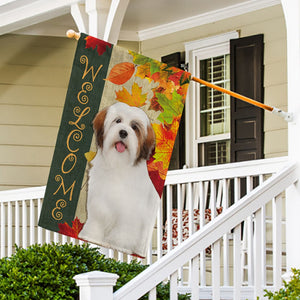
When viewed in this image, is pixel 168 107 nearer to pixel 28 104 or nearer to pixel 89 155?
pixel 89 155

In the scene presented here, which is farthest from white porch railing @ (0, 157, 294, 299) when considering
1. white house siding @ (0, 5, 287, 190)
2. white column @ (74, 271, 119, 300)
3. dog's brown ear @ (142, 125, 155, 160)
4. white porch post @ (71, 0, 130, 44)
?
white porch post @ (71, 0, 130, 44)

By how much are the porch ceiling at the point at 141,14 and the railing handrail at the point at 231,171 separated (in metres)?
2.01

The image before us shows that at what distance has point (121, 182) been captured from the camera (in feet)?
13.6

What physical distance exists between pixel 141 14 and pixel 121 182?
380cm

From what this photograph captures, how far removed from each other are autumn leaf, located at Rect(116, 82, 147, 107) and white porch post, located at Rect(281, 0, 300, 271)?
88 centimetres

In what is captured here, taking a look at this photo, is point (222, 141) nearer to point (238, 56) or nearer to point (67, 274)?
point (238, 56)

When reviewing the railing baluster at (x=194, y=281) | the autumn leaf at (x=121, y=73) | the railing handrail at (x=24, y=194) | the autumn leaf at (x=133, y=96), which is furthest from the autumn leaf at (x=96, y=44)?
the railing handrail at (x=24, y=194)

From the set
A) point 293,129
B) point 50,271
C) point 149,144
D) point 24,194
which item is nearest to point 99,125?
point 149,144

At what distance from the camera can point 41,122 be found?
7969 mm

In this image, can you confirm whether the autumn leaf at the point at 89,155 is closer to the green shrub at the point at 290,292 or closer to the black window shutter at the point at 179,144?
the green shrub at the point at 290,292

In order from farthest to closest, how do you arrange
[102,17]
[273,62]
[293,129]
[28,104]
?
1. [28,104]
2. [273,62]
3. [102,17]
4. [293,129]

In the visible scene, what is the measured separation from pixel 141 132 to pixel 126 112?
0.50 ft

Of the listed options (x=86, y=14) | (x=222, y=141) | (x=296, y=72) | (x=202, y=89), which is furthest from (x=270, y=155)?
(x=296, y=72)

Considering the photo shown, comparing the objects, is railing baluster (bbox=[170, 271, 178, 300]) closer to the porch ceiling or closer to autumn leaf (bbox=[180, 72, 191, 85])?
autumn leaf (bbox=[180, 72, 191, 85])
